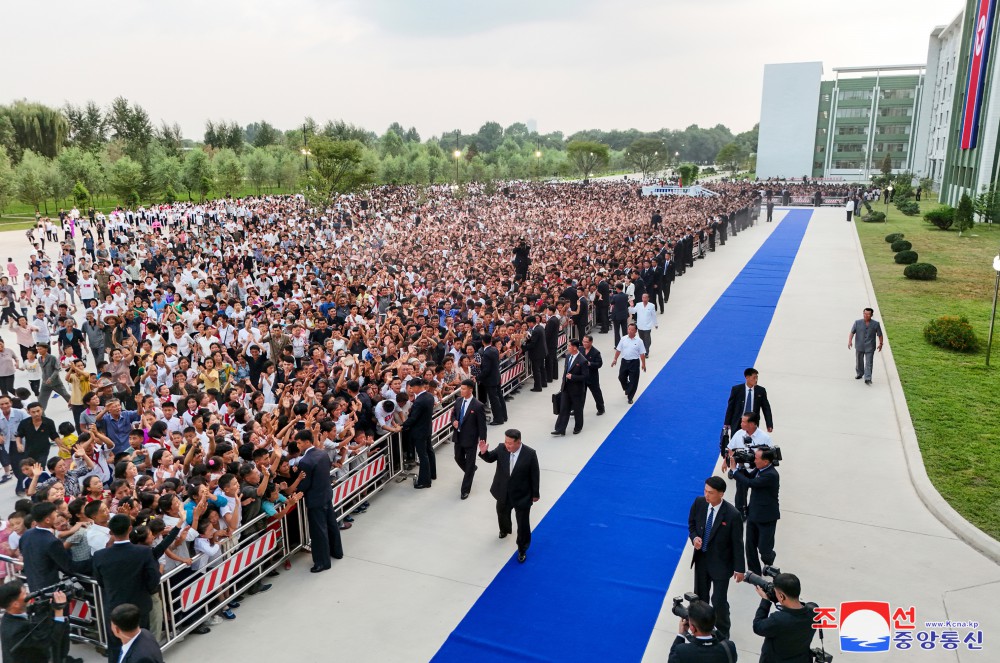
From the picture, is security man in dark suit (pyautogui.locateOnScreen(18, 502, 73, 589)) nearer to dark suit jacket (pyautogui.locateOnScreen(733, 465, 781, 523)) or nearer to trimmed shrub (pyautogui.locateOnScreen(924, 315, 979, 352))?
dark suit jacket (pyautogui.locateOnScreen(733, 465, 781, 523))

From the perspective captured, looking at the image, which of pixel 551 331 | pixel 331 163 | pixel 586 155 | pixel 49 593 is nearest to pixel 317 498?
pixel 49 593

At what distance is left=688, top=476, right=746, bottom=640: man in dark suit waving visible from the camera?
6.75 meters

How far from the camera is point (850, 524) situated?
30.7 ft

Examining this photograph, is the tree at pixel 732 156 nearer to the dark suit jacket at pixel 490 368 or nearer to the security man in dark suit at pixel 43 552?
the dark suit jacket at pixel 490 368

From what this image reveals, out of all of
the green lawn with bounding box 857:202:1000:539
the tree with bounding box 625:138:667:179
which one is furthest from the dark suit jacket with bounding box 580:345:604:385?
the tree with bounding box 625:138:667:179

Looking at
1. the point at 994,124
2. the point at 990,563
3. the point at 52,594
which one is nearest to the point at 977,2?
the point at 994,124

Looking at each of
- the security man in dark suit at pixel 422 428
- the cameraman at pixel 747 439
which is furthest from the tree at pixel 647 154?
the cameraman at pixel 747 439

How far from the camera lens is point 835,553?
8.66 m

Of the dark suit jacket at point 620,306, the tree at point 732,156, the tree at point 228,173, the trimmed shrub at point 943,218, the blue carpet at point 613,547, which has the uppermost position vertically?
the tree at point 732,156

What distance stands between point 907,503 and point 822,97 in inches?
4490

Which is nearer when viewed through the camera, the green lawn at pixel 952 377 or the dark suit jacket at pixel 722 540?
the dark suit jacket at pixel 722 540

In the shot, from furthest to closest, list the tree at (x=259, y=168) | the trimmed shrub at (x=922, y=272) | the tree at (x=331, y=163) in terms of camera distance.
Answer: the tree at (x=259, y=168) < the tree at (x=331, y=163) < the trimmed shrub at (x=922, y=272)

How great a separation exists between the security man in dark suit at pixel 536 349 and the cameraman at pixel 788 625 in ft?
31.7

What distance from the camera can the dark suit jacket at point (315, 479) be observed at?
817 centimetres
